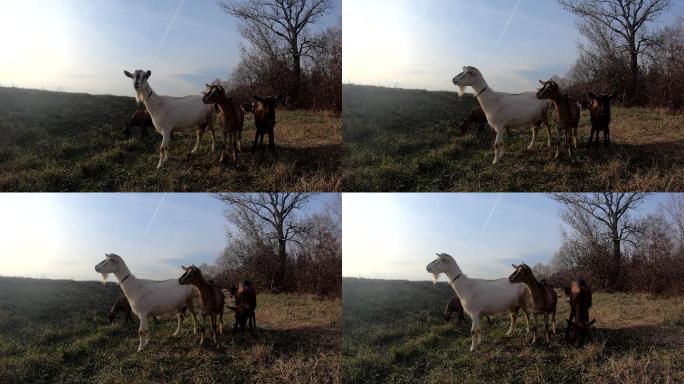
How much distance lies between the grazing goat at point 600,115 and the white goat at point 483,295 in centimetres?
181

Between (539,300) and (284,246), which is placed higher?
(284,246)

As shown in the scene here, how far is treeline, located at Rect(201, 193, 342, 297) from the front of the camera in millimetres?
7355

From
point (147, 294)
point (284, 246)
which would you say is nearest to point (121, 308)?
point (147, 294)

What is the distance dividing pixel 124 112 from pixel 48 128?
93cm

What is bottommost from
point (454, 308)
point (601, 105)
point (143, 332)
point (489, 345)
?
point (489, 345)

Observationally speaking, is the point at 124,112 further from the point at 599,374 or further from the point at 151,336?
the point at 599,374

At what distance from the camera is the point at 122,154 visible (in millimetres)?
7363

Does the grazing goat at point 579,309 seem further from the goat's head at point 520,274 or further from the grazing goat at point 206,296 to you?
the grazing goat at point 206,296

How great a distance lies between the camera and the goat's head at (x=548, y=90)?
22.8 feet

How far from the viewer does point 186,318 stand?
7.16 metres

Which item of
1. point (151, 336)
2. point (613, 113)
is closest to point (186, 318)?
point (151, 336)

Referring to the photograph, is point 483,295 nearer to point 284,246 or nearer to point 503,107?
point 503,107

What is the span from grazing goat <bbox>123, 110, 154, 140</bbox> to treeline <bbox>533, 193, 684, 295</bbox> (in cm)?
451

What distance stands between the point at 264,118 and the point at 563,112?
3174 mm
